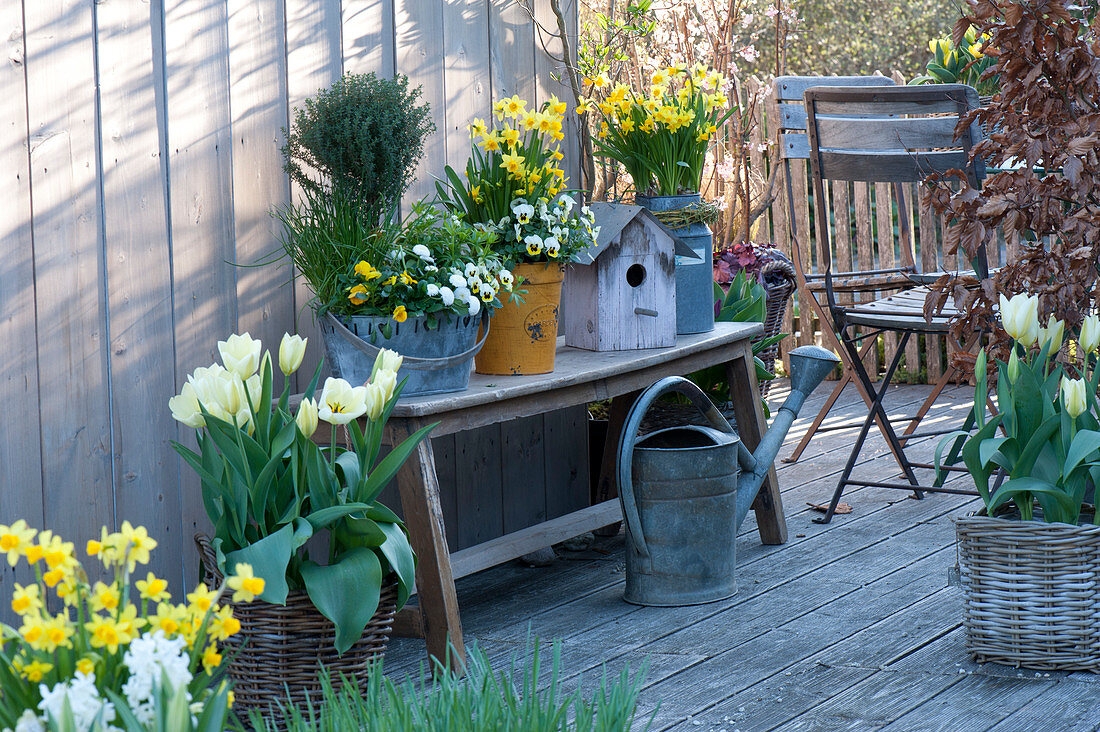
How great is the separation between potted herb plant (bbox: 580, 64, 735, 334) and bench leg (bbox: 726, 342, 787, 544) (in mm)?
223

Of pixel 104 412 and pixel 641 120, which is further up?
pixel 641 120

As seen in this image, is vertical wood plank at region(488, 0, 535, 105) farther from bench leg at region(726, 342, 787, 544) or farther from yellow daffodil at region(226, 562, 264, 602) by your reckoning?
yellow daffodil at region(226, 562, 264, 602)

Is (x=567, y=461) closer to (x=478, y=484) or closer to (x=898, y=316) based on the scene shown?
(x=478, y=484)

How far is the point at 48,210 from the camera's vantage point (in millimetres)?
2158

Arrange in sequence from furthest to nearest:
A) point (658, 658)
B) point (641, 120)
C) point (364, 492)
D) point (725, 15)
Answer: point (725, 15)
point (641, 120)
point (658, 658)
point (364, 492)

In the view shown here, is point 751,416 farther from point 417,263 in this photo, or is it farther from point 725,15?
point 725,15

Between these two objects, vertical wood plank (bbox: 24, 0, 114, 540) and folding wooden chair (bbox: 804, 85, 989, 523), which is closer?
vertical wood plank (bbox: 24, 0, 114, 540)

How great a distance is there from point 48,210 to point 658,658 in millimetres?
1496

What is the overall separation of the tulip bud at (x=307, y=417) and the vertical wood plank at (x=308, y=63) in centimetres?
72

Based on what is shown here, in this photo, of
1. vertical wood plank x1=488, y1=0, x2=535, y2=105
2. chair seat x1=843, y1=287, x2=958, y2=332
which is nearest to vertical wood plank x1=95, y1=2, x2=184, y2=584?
vertical wood plank x1=488, y1=0, x2=535, y2=105

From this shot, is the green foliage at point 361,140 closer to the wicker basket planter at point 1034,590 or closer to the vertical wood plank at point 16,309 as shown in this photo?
the vertical wood plank at point 16,309

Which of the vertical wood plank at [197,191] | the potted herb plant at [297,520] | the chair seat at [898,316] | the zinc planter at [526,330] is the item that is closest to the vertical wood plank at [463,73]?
the zinc planter at [526,330]

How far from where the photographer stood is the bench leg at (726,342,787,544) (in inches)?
136

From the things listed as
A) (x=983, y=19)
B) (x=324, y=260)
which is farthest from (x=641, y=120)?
(x=324, y=260)
